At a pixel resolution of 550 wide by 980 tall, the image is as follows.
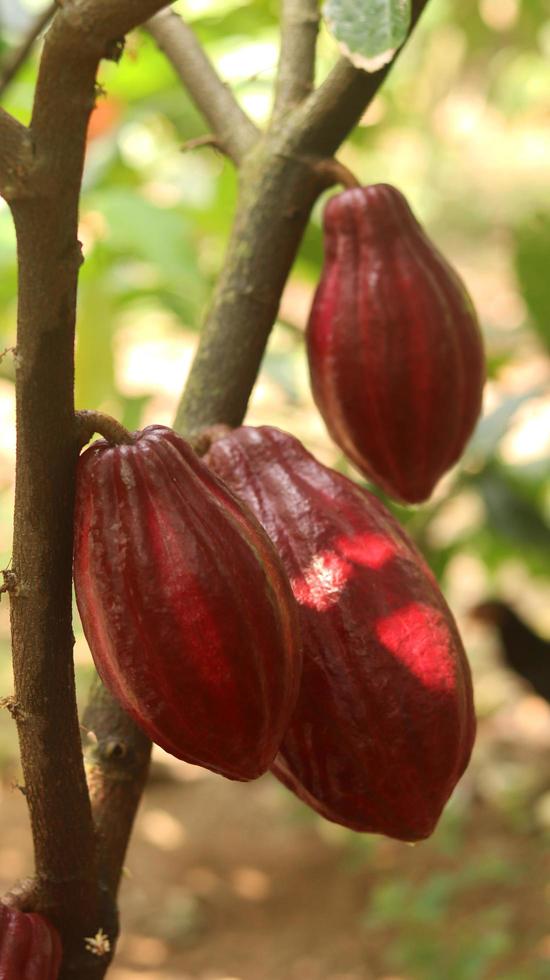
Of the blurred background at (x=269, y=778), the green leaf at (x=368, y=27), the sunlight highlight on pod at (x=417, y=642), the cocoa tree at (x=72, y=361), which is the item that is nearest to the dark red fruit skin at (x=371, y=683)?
the sunlight highlight on pod at (x=417, y=642)

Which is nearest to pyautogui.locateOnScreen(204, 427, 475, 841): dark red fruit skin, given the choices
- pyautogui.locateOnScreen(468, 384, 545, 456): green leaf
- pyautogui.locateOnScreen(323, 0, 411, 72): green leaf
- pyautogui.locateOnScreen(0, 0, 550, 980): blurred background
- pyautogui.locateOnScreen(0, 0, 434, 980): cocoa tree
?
pyautogui.locateOnScreen(0, 0, 434, 980): cocoa tree

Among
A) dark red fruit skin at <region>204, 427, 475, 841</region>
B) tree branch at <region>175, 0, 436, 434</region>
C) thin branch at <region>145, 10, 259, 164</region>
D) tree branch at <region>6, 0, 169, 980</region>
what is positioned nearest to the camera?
tree branch at <region>6, 0, 169, 980</region>

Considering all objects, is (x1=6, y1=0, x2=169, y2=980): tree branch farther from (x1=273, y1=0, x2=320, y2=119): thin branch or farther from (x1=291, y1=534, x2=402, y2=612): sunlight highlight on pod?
(x1=273, y1=0, x2=320, y2=119): thin branch

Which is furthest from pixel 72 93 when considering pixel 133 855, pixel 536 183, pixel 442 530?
pixel 536 183

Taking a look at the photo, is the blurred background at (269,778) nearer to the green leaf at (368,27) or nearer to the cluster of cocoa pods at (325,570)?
the cluster of cocoa pods at (325,570)

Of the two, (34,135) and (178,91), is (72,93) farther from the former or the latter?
(178,91)
